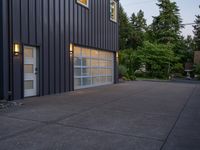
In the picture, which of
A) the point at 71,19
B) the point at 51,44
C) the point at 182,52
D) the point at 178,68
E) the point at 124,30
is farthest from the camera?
the point at 124,30

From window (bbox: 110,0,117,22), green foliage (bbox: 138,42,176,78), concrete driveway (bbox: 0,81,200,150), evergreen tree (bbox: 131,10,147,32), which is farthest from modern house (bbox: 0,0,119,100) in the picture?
evergreen tree (bbox: 131,10,147,32)

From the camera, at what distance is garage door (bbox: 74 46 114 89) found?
12859 mm

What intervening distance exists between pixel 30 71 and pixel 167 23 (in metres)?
35.5

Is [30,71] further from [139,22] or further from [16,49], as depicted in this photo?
[139,22]

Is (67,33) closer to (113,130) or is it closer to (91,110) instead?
(91,110)

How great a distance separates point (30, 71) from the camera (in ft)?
31.3

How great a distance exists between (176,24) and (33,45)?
36.1m

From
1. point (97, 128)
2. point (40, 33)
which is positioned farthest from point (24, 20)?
point (97, 128)

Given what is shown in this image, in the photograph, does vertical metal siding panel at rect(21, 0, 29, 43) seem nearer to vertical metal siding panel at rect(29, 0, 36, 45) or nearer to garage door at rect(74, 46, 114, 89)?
vertical metal siding panel at rect(29, 0, 36, 45)

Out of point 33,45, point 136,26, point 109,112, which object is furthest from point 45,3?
point 136,26

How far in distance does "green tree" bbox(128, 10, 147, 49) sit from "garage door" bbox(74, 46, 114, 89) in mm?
29050

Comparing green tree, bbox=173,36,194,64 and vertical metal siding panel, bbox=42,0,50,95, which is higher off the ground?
green tree, bbox=173,36,194,64

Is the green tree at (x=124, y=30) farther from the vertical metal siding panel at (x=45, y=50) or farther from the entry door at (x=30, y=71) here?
the entry door at (x=30, y=71)

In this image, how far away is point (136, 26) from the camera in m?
49.4
